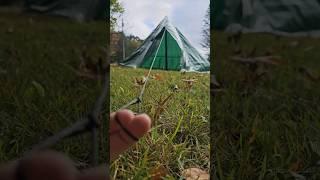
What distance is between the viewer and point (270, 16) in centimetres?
186

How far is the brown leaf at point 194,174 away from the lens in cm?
208

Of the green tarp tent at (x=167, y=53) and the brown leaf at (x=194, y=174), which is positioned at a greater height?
the green tarp tent at (x=167, y=53)

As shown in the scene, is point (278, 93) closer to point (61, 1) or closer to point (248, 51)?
point (248, 51)

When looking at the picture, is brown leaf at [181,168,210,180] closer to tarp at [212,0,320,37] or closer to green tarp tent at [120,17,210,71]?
green tarp tent at [120,17,210,71]

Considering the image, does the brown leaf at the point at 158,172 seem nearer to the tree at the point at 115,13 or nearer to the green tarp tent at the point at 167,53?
the green tarp tent at the point at 167,53

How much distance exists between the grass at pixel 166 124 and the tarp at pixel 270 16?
1.25 ft

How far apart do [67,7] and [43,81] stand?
28 cm

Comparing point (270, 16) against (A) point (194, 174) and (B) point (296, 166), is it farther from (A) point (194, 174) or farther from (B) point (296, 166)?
(A) point (194, 174)

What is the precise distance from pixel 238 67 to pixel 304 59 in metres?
0.27

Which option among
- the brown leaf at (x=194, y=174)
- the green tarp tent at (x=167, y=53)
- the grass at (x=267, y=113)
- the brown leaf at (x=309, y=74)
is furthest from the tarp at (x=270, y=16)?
the brown leaf at (x=194, y=174)

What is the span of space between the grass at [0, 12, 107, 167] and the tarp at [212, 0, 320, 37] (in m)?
0.47

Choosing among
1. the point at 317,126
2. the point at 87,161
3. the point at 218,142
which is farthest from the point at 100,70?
the point at 317,126

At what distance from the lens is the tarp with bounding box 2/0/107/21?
173cm

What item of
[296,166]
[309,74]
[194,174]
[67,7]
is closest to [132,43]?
[67,7]
